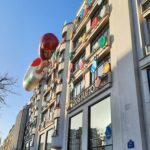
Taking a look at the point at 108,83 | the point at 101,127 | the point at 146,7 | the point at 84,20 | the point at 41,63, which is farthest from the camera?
the point at 41,63

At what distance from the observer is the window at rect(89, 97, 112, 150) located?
49.7 ft

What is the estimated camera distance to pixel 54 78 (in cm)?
3150

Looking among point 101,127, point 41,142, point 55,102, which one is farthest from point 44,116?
point 101,127

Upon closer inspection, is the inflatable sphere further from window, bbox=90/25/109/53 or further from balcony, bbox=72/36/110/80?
window, bbox=90/25/109/53

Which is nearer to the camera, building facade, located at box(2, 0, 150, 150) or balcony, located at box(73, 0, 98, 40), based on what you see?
building facade, located at box(2, 0, 150, 150)

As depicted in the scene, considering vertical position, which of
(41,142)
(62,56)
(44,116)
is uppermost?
(62,56)

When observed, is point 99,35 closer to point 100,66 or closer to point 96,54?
point 96,54

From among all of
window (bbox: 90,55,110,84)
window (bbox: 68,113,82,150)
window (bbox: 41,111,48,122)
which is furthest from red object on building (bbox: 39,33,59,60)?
window (bbox: 90,55,110,84)

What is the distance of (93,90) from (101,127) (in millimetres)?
3141

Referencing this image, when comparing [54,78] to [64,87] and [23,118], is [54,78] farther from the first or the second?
[23,118]

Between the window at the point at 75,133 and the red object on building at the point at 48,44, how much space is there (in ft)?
43.4

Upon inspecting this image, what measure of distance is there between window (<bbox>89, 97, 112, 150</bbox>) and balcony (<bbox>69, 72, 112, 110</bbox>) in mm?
887

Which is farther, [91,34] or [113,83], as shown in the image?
[91,34]

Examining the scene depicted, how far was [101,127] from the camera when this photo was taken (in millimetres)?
16328
